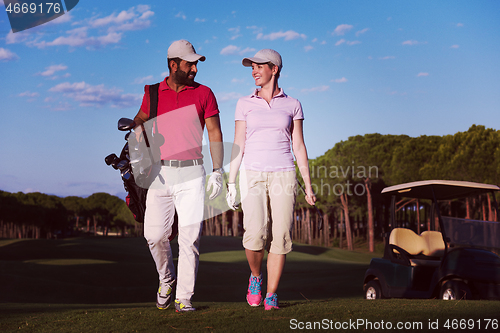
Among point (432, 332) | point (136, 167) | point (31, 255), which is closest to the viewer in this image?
point (432, 332)

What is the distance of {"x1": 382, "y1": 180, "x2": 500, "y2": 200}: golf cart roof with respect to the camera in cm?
858

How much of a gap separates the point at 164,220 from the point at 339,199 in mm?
47055

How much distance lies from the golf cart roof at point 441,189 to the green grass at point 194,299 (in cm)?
257

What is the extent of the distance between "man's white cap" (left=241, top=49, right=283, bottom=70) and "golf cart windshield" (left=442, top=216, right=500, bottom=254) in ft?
16.1

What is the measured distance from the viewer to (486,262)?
Result: 7.84m

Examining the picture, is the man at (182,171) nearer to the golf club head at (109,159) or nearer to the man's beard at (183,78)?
the man's beard at (183,78)

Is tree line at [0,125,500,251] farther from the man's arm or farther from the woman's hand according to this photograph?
the woman's hand

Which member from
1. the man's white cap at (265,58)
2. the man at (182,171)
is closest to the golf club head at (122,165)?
the man at (182,171)

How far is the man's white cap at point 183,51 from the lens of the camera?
5.43 meters

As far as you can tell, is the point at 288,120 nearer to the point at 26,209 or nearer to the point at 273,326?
the point at 273,326

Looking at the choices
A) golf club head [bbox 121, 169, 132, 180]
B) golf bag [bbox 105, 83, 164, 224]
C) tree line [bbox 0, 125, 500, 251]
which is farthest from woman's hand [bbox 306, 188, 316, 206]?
tree line [bbox 0, 125, 500, 251]

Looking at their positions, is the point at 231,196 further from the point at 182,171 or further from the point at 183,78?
the point at 183,78

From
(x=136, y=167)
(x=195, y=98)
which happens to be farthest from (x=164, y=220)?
(x=195, y=98)

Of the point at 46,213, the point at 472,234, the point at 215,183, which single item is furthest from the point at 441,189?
the point at 46,213
